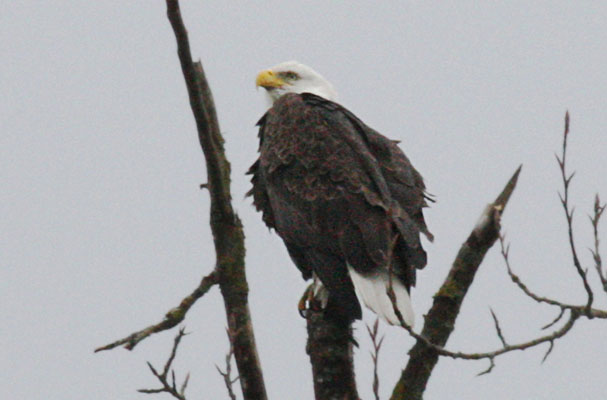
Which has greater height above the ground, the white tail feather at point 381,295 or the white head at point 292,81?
the white head at point 292,81

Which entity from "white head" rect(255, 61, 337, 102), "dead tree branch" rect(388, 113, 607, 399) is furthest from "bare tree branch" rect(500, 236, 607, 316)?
"white head" rect(255, 61, 337, 102)

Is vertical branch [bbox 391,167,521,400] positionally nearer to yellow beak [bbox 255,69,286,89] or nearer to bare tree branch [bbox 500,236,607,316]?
bare tree branch [bbox 500,236,607,316]

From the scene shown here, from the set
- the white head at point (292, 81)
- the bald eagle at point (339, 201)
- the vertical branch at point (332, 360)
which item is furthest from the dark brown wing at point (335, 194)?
the white head at point (292, 81)

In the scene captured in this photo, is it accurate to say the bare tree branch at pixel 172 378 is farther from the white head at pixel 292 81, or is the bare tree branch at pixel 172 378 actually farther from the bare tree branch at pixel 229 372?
the white head at pixel 292 81

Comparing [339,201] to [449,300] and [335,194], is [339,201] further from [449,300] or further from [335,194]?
[449,300]

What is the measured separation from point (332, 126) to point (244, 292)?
128cm

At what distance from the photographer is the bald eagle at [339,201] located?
15.0ft

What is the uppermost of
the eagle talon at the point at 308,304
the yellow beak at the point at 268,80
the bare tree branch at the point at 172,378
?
the yellow beak at the point at 268,80

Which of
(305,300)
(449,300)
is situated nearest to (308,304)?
(305,300)

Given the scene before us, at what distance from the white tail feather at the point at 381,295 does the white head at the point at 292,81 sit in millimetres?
2062

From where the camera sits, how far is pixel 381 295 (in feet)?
14.6

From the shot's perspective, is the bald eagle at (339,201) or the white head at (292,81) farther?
the white head at (292,81)

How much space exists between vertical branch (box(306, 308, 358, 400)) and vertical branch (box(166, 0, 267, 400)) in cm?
33

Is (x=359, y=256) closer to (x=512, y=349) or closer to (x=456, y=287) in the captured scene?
(x=456, y=287)
